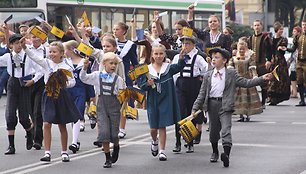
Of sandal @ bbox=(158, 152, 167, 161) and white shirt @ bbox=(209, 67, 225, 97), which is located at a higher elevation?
white shirt @ bbox=(209, 67, 225, 97)

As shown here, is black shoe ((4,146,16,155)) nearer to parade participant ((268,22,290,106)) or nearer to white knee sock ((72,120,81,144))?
white knee sock ((72,120,81,144))

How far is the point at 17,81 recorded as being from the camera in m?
13.6

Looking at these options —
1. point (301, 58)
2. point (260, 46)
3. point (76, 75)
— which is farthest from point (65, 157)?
point (301, 58)

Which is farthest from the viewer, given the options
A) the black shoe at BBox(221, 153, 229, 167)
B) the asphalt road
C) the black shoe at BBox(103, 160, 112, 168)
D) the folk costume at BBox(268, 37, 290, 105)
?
the folk costume at BBox(268, 37, 290, 105)

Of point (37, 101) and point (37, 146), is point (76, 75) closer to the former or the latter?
point (37, 101)

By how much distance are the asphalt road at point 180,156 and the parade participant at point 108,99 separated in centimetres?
34

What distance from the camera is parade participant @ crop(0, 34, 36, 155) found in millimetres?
13469

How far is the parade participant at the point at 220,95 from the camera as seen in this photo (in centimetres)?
1191

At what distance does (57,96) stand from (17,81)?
50.7 inches

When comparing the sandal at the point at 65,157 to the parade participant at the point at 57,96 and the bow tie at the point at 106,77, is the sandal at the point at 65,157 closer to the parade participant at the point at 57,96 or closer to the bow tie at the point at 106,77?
the parade participant at the point at 57,96

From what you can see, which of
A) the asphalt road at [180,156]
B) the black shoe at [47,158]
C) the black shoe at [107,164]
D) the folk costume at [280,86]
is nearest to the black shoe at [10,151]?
the asphalt road at [180,156]

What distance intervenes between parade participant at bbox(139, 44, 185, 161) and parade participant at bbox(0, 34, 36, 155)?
176cm

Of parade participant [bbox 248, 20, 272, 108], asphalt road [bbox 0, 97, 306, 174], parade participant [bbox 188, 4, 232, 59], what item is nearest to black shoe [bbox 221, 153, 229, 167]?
asphalt road [bbox 0, 97, 306, 174]

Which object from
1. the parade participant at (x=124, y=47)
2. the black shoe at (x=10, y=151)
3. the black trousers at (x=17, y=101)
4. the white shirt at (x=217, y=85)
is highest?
the parade participant at (x=124, y=47)
